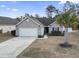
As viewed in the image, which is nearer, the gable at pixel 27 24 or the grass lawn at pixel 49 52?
the grass lawn at pixel 49 52

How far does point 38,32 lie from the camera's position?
31234mm

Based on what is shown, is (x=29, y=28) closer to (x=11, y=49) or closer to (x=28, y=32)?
(x=28, y=32)

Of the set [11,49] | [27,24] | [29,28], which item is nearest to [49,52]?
[11,49]

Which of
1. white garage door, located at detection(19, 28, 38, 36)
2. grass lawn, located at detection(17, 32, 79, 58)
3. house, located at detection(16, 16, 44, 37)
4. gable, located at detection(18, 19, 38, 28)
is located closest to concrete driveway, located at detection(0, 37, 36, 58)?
grass lawn, located at detection(17, 32, 79, 58)

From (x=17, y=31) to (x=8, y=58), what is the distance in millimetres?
19597

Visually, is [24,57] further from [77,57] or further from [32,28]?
[32,28]

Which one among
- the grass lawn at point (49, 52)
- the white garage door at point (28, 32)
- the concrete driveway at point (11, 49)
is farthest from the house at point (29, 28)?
the grass lawn at point (49, 52)

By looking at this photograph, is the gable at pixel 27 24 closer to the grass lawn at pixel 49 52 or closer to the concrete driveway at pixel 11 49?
the concrete driveway at pixel 11 49

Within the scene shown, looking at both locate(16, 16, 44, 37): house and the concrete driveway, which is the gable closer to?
locate(16, 16, 44, 37): house

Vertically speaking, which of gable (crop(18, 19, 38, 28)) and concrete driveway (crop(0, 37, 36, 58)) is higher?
gable (crop(18, 19, 38, 28))

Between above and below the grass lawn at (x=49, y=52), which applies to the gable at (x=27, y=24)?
above

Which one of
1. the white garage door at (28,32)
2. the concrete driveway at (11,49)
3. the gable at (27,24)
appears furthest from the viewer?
the gable at (27,24)

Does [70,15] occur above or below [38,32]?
above

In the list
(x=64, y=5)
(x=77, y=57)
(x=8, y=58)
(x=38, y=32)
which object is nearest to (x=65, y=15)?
(x=77, y=57)
